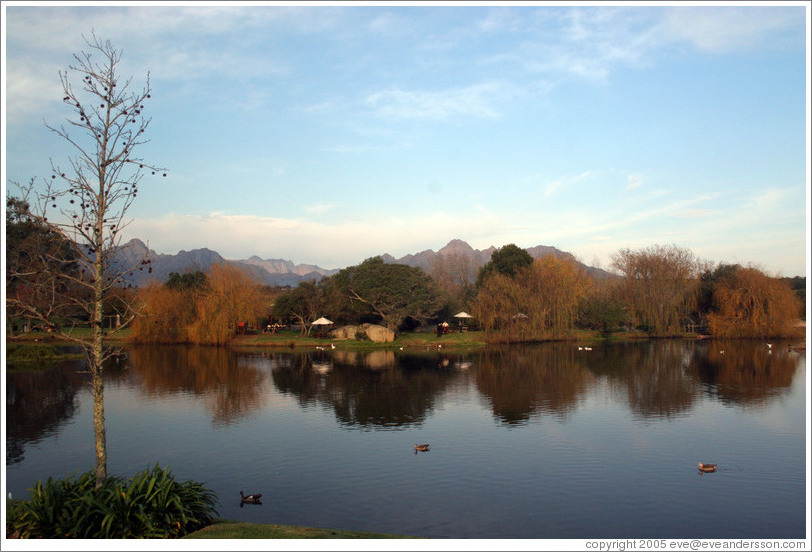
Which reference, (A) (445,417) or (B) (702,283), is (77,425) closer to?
(A) (445,417)

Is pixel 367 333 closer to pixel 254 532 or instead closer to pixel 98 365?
pixel 98 365

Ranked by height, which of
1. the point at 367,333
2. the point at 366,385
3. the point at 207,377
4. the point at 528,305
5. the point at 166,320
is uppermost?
the point at 528,305

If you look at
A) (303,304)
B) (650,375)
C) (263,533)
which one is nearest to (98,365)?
(263,533)

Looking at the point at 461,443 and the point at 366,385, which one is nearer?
the point at 461,443

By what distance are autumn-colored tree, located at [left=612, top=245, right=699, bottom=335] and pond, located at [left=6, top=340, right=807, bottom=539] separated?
77.0 ft

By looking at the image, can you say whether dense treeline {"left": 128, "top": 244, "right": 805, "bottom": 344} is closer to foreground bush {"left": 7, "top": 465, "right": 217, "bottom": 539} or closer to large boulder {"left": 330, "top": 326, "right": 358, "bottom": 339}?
large boulder {"left": 330, "top": 326, "right": 358, "bottom": 339}

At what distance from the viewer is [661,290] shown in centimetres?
5894

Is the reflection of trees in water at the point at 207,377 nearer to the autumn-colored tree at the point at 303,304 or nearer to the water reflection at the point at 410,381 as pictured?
the water reflection at the point at 410,381

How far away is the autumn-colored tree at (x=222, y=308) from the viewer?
51125 mm

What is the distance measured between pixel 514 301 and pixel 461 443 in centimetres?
3658

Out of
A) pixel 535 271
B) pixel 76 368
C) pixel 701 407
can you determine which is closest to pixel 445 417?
pixel 701 407

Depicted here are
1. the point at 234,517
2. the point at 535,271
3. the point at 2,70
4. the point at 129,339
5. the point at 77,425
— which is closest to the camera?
the point at 2,70

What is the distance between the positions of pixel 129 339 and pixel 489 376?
36389 millimetres

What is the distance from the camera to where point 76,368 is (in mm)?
36375
